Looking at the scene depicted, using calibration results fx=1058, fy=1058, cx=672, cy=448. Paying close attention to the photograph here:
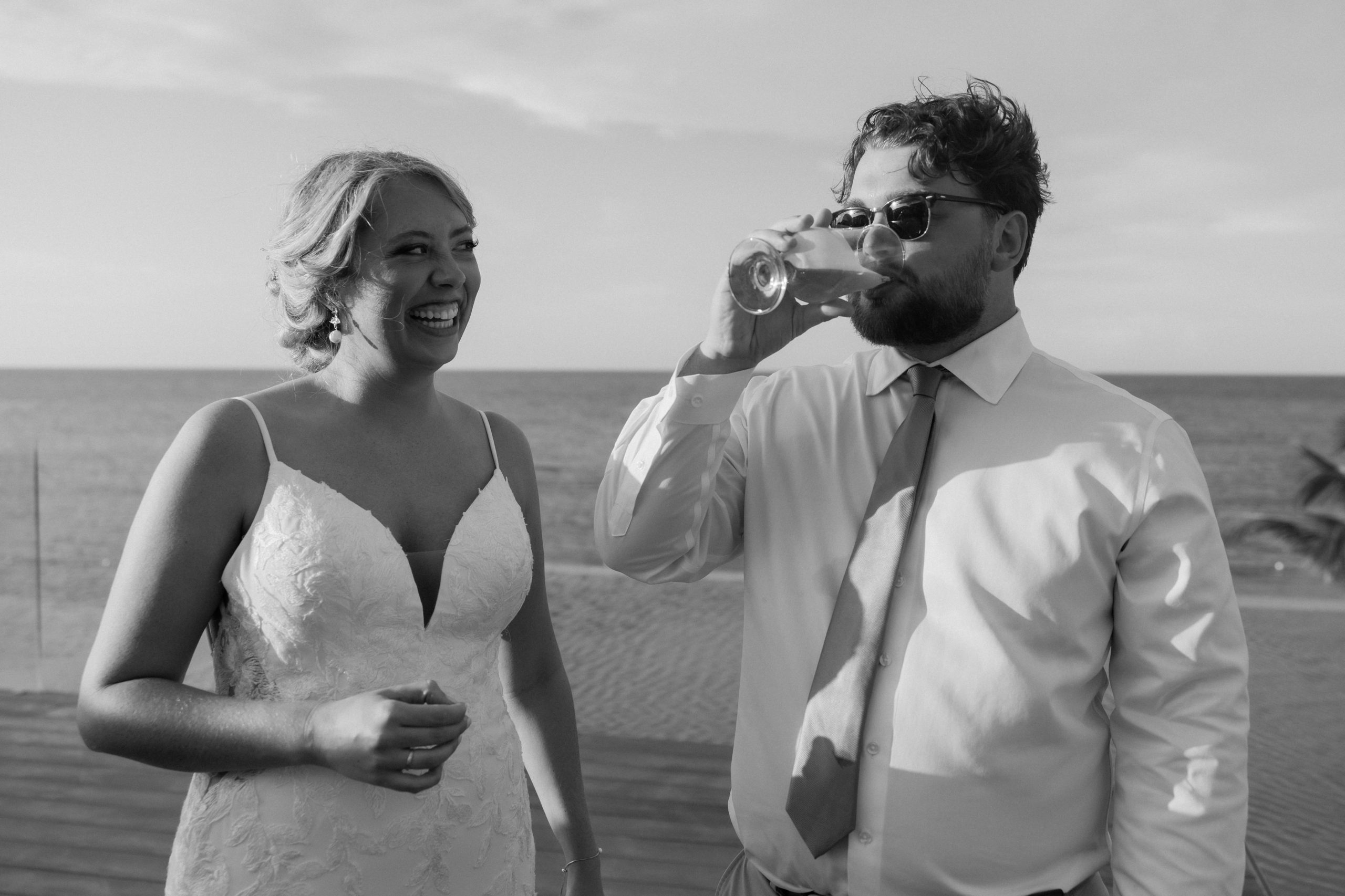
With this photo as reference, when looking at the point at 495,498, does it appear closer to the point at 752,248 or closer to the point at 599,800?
the point at 752,248

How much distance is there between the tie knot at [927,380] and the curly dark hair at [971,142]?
0.29 metres

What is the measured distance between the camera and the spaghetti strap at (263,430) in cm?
170

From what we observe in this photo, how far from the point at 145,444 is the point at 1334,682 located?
37.9m

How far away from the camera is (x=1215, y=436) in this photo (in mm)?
41594

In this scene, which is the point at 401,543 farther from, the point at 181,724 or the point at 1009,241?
the point at 1009,241

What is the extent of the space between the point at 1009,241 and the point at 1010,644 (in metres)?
0.73

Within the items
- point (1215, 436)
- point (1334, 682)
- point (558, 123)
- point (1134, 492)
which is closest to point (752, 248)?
point (1134, 492)

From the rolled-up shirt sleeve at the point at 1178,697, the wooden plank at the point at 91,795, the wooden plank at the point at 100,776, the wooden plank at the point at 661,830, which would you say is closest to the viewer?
the rolled-up shirt sleeve at the point at 1178,697

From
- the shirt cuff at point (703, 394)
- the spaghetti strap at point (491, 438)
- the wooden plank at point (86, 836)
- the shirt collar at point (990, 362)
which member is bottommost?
the wooden plank at point (86, 836)

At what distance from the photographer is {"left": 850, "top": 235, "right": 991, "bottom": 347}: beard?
1721 mm

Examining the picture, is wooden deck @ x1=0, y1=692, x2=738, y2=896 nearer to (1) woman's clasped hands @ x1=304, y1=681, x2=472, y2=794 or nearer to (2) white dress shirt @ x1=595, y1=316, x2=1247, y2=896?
(2) white dress shirt @ x1=595, y1=316, x2=1247, y2=896

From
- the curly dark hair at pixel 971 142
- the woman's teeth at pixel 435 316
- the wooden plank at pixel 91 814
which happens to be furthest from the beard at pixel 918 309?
the wooden plank at pixel 91 814

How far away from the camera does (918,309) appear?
1.72 m

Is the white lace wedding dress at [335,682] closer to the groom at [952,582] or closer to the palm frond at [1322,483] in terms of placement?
the groom at [952,582]
